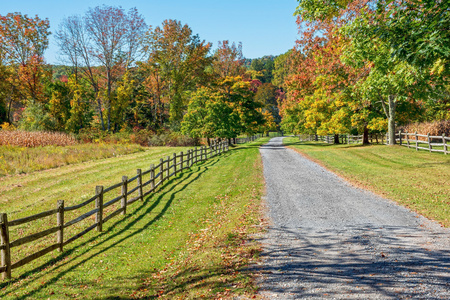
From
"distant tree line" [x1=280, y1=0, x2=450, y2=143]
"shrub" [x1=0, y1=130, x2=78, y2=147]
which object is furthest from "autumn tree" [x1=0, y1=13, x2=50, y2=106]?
"distant tree line" [x1=280, y1=0, x2=450, y2=143]

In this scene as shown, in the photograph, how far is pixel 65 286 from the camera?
7.11 meters

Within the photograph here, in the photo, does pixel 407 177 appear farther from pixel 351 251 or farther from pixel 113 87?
pixel 113 87

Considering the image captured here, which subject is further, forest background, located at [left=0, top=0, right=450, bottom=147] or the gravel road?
forest background, located at [left=0, top=0, right=450, bottom=147]

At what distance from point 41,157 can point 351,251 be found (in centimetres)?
2381

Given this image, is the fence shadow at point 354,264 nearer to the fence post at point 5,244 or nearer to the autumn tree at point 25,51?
the fence post at point 5,244

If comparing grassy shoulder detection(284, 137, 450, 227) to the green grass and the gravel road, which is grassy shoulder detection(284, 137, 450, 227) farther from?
the green grass

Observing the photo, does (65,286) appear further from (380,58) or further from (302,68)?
(302,68)

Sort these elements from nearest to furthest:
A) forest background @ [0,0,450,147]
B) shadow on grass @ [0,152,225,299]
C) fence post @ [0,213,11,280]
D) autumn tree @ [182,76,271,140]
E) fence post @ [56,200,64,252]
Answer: fence post @ [0,213,11,280] < shadow on grass @ [0,152,225,299] < fence post @ [56,200,64,252] < forest background @ [0,0,450,147] < autumn tree @ [182,76,271,140]

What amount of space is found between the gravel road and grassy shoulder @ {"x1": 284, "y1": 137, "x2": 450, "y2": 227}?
907mm

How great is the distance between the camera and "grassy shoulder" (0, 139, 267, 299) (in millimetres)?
6617

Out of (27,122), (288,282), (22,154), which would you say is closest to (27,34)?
(27,122)

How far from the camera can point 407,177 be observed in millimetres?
16609

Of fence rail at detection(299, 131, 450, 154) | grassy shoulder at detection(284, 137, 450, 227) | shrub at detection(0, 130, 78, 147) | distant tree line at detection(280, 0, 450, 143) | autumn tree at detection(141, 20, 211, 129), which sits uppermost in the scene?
autumn tree at detection(141, 20, 211, 129)

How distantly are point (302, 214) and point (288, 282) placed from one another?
16.2 feet
